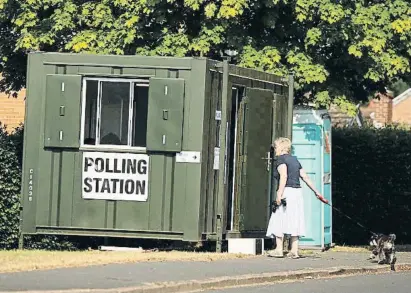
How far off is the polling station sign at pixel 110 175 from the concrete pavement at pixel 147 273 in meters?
2.08

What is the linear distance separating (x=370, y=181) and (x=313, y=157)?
4.02 meters

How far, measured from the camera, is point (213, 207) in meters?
16.5

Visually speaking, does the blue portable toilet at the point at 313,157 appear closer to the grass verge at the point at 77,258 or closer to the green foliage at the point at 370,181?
the grass verge at the point at 77,258

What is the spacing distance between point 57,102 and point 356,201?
8.38 metres

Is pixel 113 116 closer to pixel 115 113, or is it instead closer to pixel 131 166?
pixel 115 113

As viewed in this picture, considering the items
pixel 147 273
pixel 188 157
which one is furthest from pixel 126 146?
pixel 147 273

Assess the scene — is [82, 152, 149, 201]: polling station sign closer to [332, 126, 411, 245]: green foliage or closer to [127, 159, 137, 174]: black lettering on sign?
[127, 159, 137, 174]: black lettering on sign

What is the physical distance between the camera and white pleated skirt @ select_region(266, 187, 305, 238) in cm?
1619

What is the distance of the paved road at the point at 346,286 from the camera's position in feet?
42.2

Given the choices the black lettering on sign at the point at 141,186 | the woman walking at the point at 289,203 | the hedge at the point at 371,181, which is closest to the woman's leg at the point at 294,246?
the woman walking at the point at 289,203

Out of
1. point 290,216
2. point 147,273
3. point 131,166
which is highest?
point 131,166

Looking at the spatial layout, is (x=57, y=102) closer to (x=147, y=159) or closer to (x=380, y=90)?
(x=147, y=159)

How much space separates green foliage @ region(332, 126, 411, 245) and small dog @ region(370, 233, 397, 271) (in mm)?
5673

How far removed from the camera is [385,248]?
52.7ft
